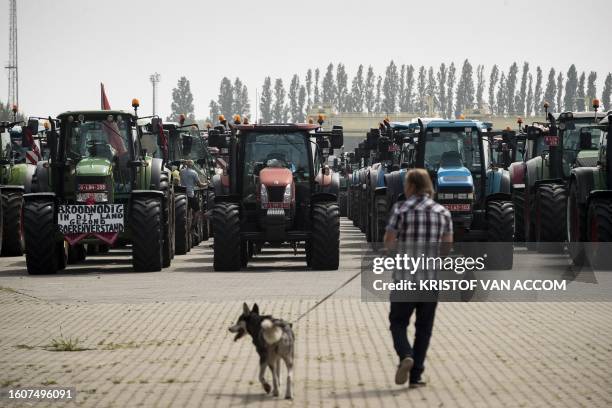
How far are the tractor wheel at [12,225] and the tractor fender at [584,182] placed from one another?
431 inches

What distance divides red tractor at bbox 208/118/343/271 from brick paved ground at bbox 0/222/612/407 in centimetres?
260

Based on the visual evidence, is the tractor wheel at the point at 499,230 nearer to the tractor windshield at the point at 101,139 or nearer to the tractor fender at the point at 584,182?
the tractor fender at the point at 584,182

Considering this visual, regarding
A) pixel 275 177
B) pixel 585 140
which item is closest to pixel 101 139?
pixel 275 177

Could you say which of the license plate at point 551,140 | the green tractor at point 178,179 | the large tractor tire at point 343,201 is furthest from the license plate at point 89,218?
the large tractor tire at point 343,201

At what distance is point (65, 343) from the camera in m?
14.0

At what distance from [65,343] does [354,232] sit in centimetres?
2670

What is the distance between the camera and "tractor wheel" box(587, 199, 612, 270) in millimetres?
22641

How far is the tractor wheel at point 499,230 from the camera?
23594 mm

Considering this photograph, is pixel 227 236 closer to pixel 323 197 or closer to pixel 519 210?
pixel 323 197

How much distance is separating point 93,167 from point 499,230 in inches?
269

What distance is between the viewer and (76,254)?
90.0 feet

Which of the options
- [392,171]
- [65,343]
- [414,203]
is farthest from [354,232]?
[414,203]

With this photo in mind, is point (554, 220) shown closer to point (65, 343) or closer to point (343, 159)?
point (65, 343)

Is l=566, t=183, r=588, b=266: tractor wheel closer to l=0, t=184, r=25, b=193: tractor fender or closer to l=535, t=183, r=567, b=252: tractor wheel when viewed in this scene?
l=535, t=183, r=567, b=252: tractor wheel
